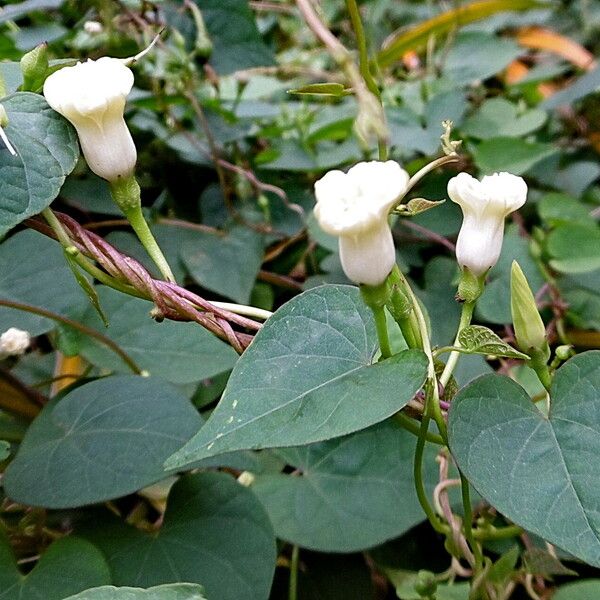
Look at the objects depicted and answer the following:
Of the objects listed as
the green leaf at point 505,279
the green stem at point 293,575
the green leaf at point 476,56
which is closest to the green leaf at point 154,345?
the green stem at point 293,575

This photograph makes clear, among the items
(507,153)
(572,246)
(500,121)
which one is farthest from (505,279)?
(500,121)

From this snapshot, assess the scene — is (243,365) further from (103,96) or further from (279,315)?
(103,96)

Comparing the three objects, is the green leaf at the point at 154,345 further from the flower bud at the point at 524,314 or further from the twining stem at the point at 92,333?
the flower bud at the point at 524,314

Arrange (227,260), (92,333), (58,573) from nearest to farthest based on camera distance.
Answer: (58,573)
(92,333)
(227,260)

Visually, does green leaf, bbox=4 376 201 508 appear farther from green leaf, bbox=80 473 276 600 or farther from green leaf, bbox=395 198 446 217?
green leaf, bbox=395 198 446 217

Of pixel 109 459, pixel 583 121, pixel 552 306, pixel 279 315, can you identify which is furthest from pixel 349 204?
pixel 583 121

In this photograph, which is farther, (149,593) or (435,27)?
(435,27)

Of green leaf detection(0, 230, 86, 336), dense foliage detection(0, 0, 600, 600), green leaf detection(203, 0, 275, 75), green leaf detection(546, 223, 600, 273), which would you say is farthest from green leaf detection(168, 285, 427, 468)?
green leaf detection(203, 0, 275, 75)

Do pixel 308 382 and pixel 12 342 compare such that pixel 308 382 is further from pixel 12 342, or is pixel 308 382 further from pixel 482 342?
pixel 12 342
